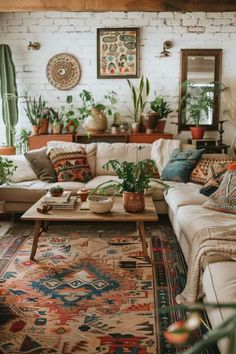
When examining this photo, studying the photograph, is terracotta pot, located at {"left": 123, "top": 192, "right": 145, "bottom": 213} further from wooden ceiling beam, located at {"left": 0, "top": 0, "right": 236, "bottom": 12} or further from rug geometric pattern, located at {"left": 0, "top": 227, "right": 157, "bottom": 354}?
wooden ceiling beam, located at {"left": 0, "top": 0, "right": 236, "bottom": 12}

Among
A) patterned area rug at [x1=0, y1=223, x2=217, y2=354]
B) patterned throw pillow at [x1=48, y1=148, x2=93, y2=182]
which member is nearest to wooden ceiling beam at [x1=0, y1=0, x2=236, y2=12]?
patterned throw pillow at [x1=48, y1=148, x2=93, y2=182]

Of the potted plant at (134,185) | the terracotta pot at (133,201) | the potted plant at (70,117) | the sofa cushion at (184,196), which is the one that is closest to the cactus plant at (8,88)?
the potted plant at (70,117)

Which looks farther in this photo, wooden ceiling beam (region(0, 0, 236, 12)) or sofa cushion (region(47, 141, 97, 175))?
sofa cushion (region(47, 141, 97, 175))

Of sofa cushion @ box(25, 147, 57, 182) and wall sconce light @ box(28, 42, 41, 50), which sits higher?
wall sconce light @ box(28, 42, 41, 50)

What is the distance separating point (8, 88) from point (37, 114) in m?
0.53

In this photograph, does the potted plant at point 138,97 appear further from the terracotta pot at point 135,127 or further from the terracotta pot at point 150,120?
the terracotta pot at point 150,120

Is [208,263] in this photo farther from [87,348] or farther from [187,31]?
[187,31]

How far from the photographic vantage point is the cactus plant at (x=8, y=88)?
18.1ft

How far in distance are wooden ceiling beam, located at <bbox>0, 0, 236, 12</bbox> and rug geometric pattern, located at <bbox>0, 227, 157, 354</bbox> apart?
2336 millimetres

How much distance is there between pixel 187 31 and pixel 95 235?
11.0 feet

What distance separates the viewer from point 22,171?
4504 millimetres

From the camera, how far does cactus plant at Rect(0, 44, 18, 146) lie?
5516 millimetres

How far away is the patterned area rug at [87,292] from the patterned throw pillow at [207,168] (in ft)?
2.29

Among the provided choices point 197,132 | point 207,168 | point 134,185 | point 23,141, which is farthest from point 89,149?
point 134,185
